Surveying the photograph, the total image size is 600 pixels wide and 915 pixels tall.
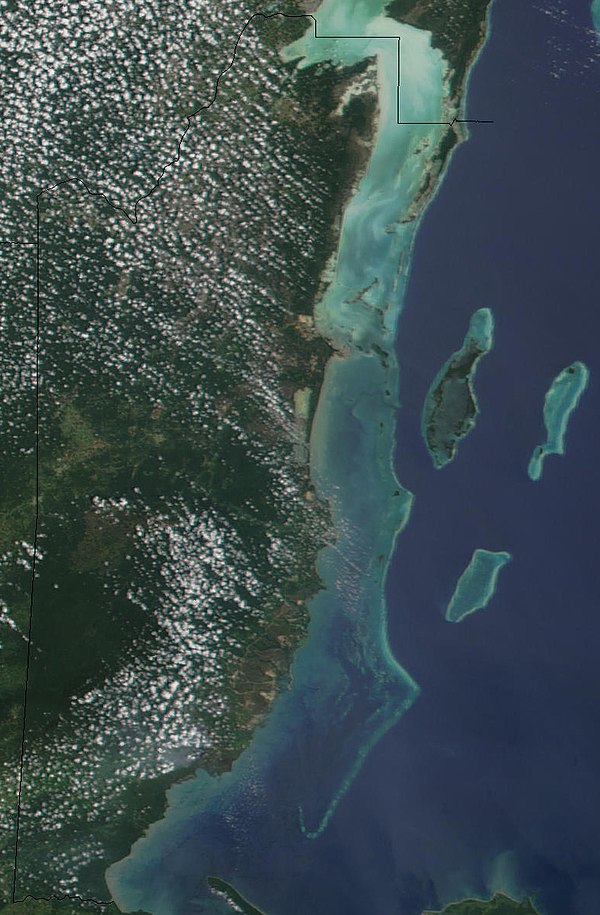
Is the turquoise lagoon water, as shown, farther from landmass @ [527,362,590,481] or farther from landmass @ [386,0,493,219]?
landmass @ [527,362,590,481]

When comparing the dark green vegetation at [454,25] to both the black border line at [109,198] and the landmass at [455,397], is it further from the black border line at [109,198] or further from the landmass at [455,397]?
the landmass at [455,397]

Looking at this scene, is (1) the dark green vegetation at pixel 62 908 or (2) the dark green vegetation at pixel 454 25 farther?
(1) the dark green vegetation at pixel 62 908

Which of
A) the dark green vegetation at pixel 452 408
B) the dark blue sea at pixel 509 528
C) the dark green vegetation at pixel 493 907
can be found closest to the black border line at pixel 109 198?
the dark blue sea at pixel 509 528

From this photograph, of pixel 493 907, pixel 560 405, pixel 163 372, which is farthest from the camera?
pixel 493 907

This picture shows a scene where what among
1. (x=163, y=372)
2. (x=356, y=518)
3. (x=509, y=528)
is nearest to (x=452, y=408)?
(x=509, y=528)

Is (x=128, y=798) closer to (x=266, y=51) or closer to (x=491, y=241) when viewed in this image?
(x=491, y=241)

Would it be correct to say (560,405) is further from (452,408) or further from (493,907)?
(493,907)
